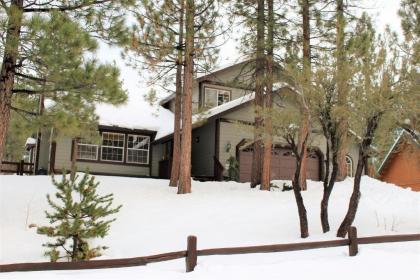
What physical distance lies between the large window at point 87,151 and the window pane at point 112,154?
0.39m

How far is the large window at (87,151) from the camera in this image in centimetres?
2297

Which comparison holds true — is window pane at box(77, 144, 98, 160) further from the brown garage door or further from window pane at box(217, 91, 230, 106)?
the brown garage door

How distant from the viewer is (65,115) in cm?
1062

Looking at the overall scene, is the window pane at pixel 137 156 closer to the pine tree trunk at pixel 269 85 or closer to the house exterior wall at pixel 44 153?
the house exterior wall at pixel 44 153

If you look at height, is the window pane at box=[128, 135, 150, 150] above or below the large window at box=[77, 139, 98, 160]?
above

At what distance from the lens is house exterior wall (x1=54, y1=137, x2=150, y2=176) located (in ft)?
72.8

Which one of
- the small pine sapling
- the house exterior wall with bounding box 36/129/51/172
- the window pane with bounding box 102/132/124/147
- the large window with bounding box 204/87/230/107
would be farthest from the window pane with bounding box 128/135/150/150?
the small pine sapling

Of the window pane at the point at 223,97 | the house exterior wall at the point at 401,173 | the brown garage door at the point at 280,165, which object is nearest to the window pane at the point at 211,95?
the window pane at the point at 223,97

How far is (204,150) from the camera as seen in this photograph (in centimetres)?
2311

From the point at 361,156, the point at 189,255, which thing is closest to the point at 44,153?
the point at 361,156

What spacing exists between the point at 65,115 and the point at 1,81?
6.15ft

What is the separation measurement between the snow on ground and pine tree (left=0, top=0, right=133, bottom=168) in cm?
344

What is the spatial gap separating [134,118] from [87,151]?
2.91 metres

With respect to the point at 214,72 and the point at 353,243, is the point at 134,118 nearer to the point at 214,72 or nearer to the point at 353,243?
the point at 214,72
